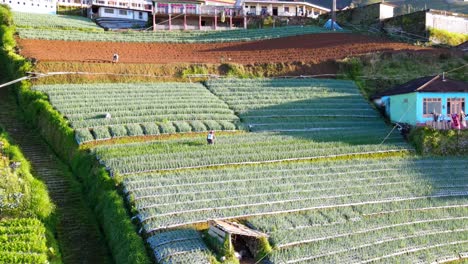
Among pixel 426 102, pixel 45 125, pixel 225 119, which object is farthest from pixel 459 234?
pixel 45 125

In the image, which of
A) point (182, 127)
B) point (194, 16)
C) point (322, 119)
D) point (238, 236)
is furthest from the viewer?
point (194, 16)

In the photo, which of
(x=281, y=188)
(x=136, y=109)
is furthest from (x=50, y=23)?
(x=281, y=188)

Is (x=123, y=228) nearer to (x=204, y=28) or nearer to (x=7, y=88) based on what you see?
(x=7, y=88)

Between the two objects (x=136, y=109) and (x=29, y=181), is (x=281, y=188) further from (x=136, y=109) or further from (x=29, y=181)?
(x=136, y=109)

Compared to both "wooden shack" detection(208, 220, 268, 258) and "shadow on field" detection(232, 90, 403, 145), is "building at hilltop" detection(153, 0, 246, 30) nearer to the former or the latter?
"shadow on field" detection(232, 90, 403, 145)

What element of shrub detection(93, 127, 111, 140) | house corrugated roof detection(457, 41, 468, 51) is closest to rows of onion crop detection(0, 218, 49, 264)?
shrub detection(93, 127, 111, 140)

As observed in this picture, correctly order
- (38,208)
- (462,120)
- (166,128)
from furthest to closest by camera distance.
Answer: (462,120)
(166,128)
(38,208)
